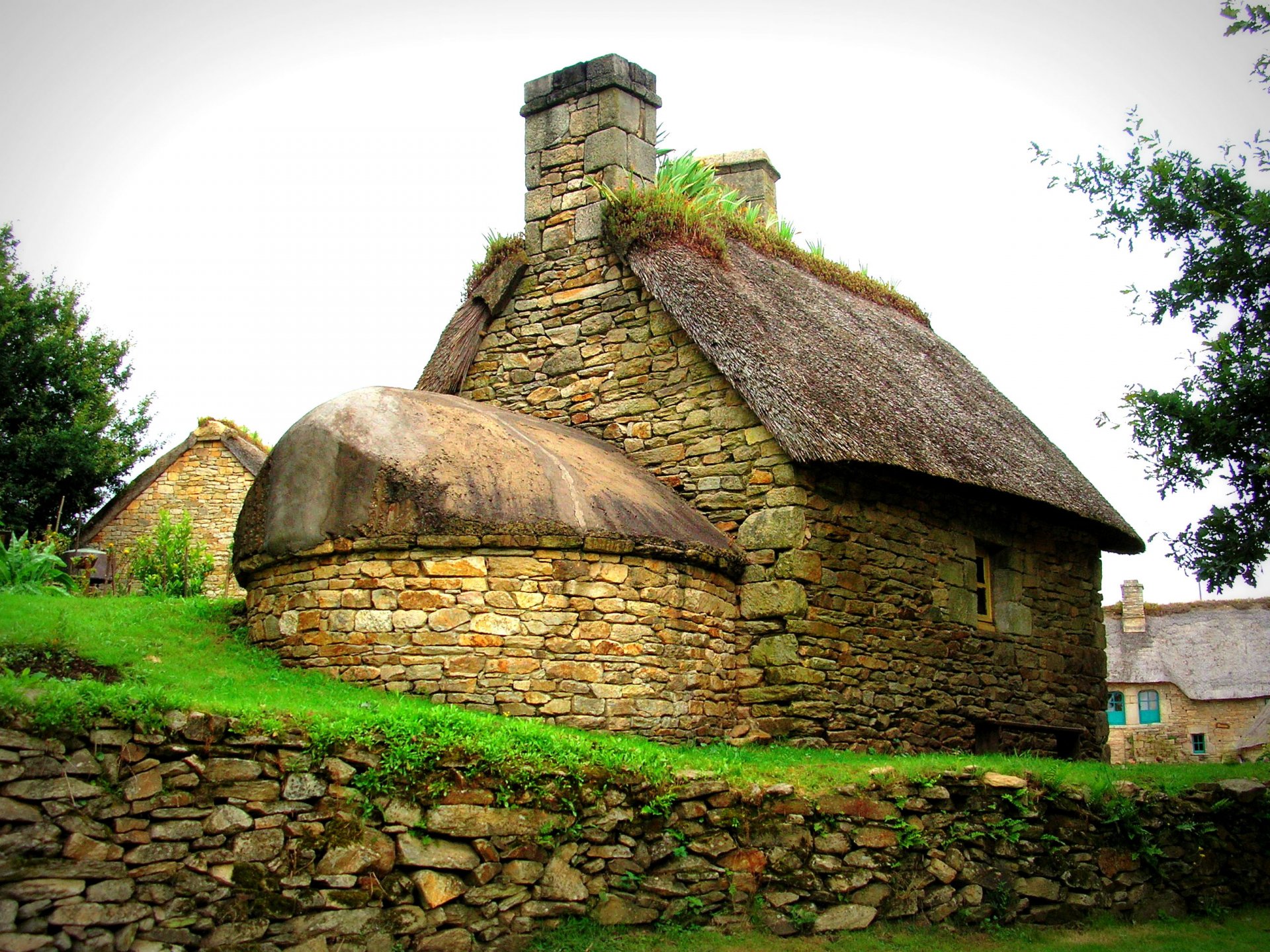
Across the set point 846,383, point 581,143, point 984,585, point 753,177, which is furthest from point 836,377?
point 753,177

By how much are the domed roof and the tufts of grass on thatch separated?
3.12 meters

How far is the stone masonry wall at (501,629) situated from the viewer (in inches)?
408

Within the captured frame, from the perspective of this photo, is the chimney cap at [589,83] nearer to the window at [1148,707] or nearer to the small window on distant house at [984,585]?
the small window on distant house at [984,585]

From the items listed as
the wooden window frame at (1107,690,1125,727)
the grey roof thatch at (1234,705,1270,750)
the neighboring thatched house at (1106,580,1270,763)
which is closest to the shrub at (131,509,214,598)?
the grey roof thatch at (1234,705,1270,750)

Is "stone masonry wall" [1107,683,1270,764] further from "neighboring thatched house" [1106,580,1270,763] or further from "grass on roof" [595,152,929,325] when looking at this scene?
"grass on roof" [595,152,929,325]

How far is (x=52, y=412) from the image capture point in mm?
24219

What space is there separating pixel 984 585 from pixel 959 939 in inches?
243

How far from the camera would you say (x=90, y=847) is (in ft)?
23.3

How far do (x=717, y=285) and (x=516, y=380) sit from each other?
262 cm

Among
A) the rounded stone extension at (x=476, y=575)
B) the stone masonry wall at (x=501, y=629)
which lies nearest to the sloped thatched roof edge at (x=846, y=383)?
the rounded stone extension at (x=476, y=575)

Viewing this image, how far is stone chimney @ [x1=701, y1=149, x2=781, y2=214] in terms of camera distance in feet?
65.5

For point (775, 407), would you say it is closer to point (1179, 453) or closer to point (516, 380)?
point (516, 380)

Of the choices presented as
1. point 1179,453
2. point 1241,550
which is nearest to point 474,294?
point 1179,453

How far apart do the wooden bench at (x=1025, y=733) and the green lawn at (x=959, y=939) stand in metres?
3.51
